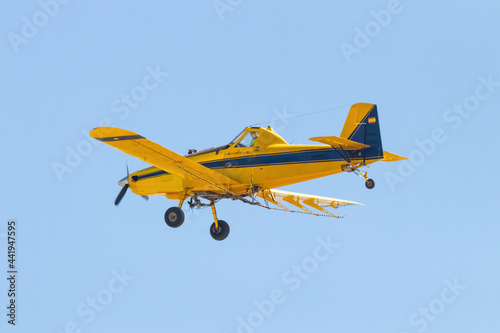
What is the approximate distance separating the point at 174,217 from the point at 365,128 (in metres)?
6.78

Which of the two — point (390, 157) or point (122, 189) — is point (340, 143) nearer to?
point (390, 157)

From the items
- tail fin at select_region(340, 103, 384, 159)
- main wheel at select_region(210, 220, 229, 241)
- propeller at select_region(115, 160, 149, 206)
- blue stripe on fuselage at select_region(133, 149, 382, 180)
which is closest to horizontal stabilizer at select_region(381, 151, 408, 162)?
tail fin at select_region(340, 103, 384, 159)

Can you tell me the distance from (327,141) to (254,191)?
12.4ft

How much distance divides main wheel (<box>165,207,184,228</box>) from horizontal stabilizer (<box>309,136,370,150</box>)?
18.1 feet

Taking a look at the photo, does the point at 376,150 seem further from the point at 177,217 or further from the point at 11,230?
the point at 11,230

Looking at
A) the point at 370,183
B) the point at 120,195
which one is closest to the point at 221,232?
the point at 120,195

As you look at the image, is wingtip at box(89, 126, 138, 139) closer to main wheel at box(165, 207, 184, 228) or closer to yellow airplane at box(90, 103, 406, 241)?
yellow airplane at box(90, 103, 406, 241)

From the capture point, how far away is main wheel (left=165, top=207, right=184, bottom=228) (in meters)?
29.2

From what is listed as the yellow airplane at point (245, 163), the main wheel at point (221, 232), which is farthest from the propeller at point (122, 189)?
the main wheel at point (221, 232)

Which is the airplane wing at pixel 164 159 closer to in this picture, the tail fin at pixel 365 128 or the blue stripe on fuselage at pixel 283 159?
the blue stripe on fuselage at pixel 283 159

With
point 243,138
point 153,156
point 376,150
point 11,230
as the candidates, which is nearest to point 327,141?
point 376,150

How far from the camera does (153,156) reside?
2814 cm

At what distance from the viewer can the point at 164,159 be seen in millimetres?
28406

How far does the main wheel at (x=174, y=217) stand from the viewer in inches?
1150
